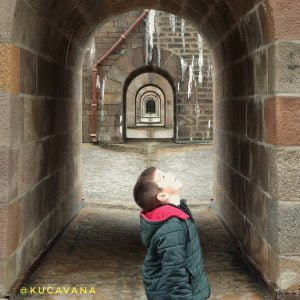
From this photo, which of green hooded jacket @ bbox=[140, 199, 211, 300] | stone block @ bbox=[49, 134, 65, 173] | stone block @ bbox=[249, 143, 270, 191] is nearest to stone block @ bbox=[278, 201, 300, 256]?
stone block @ bbox=[249, 143, 270, 191]

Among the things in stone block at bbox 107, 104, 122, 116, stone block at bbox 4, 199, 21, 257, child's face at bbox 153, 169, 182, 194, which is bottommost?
stone block at bbox 4, 199, 21, 257

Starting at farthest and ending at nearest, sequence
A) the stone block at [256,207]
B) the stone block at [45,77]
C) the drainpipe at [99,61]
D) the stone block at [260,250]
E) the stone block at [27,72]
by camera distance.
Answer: the drainpipe at [99,61] → the stone block at [45,77] → the stone block at [256,207] → the stone block at [260,250] → the stone block at [27,72]

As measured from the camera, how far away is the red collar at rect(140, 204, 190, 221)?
2430 mm

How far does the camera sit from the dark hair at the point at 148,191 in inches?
96.2

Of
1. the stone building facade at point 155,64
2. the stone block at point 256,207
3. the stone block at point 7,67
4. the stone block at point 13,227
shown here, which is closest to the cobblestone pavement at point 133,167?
the stone building facade at point 155,64

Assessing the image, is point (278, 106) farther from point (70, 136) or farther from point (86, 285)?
point (70, 136)

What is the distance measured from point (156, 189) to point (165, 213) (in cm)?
12

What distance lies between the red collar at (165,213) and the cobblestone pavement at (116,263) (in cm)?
157

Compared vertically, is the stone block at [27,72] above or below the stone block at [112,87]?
below

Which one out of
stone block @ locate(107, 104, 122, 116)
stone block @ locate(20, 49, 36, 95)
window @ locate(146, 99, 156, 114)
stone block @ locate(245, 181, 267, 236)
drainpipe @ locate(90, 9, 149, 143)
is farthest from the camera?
window @ locate(146, 99, 156, 114)

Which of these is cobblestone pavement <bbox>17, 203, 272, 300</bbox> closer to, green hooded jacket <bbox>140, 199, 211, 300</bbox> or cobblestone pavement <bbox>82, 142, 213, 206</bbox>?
green hooded jacket <bbox>140, 199, 211, 300</bbox>

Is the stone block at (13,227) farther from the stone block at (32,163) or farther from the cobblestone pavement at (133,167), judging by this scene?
the cobblestone pavement at (133,167)

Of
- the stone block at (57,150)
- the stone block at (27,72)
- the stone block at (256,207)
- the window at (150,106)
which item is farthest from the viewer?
the window at (150,106)

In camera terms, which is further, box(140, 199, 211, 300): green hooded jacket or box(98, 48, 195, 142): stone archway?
box(98, 48, 195, 142): stone archway
